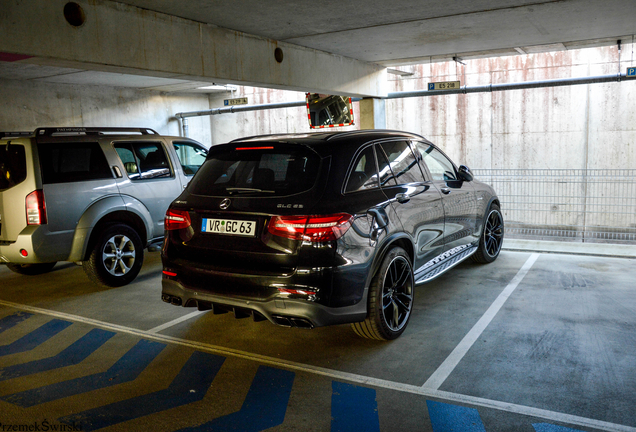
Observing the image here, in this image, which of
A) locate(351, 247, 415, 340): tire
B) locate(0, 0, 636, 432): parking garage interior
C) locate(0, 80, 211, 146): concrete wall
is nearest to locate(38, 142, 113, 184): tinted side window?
locate(0, 0, 636, 432): parking garage interior

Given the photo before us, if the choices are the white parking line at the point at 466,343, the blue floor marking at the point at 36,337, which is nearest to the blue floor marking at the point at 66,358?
the blue floor marking at the point at 36,337

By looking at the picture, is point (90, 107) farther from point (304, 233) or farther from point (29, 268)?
point (304, 233)

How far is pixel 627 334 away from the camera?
14.1ft

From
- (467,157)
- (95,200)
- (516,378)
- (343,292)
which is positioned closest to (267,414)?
(343,292)

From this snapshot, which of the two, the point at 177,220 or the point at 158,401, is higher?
the point at 177,220

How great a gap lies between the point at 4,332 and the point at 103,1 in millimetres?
3542

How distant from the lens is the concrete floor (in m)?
3.14

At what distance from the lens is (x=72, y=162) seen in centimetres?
592

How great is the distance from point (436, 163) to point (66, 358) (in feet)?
13.2

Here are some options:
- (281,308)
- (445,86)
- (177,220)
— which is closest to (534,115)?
(445,86)

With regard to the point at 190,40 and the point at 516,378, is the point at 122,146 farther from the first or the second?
the point at 516,378

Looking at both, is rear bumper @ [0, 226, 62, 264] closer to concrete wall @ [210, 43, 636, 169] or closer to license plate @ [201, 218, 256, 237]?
license plate @ [201, 218, 256, 237]

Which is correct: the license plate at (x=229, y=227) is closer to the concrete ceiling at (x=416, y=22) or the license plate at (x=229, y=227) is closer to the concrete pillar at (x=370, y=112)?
the concrete ceiling at (x=416, y=22)

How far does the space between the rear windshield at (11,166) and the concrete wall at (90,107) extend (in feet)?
23.1
